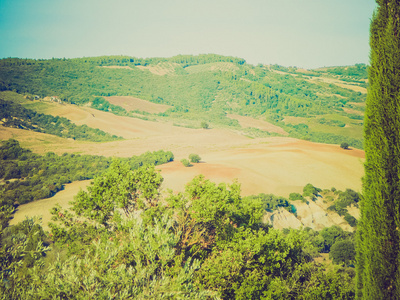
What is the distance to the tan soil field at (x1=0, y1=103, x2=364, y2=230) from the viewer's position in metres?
43.3

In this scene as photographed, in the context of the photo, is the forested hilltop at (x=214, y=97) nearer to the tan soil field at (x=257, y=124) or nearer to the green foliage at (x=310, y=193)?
the tan soil field at (x=257, y=124)

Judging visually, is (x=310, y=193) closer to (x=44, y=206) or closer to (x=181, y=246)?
(x=181, y=246)

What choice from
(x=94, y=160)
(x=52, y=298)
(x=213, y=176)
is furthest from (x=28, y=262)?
(x=94, y=160)

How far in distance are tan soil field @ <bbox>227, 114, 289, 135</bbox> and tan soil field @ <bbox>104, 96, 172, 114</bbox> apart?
122ft

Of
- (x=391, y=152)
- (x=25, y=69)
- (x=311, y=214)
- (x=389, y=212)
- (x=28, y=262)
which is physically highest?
(x=25, y=69)

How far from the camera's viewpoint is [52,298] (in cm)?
678

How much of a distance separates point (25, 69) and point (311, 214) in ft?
582

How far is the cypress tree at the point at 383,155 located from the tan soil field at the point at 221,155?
31.1 m

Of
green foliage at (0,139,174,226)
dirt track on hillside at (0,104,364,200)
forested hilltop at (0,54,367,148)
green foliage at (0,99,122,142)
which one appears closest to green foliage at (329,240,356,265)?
dirt track on hillside at (0,104,364,200)

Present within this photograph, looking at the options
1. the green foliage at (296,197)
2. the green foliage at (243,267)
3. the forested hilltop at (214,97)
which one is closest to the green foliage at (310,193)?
the green foliage at (296,197)

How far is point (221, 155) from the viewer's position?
62.7m

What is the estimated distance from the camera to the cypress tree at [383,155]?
7.02 metres

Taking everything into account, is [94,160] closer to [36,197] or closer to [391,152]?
[36,197]

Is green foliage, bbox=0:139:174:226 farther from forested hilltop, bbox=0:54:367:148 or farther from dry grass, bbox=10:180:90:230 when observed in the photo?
forested hilltop, bbox=0:54:367:148
